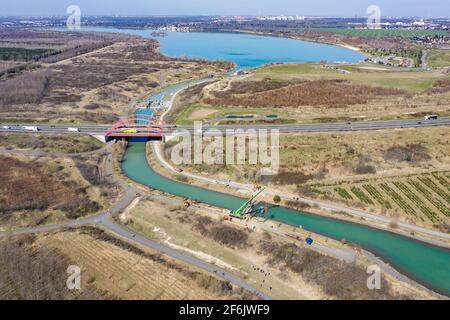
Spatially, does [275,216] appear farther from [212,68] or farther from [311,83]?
[212,68]

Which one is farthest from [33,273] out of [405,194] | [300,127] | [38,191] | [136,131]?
[300,127]

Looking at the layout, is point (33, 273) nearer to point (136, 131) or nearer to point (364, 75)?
point (136, 131)

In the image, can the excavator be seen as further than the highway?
No

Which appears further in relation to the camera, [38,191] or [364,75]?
[364,75]

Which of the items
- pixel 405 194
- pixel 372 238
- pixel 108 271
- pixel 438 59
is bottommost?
pixel 108 271

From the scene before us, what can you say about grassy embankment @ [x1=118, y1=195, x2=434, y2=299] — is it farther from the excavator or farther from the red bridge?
the red bridge

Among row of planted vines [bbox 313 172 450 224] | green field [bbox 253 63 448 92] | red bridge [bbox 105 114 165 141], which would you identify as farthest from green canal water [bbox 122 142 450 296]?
green field [bbox 253 63 448 92]

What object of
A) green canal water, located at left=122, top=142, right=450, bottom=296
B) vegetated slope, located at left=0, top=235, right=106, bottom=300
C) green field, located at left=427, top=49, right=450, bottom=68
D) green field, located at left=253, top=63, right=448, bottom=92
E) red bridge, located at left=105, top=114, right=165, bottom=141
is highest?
green field, located at left=427, top=49, right=450, bottom=68

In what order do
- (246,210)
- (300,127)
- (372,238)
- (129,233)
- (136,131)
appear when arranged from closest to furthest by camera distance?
→ (372,238) → (129,233) → (246,210) → (300,127) → (136,131)

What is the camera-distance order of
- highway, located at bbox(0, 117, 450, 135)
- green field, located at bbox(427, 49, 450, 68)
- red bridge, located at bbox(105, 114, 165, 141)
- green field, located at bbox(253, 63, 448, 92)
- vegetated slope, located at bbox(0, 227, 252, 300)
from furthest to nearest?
green field, located at bbox(427, 49, 450, 68) → green field, located at bbox(253, 63, 448, 92) → red bridge, located at bbox(105, 114, 165, 141) → highway, located at bbox(0, 117, 450, 135) → vegetated slope, located at bbox(0, 227, 252, 300)
